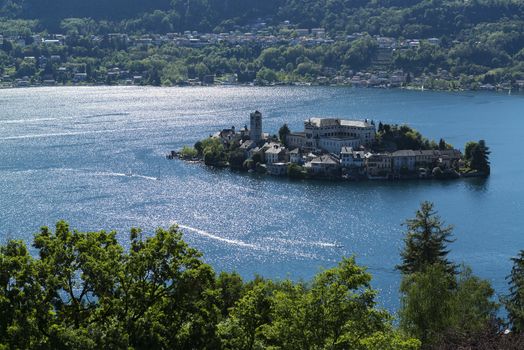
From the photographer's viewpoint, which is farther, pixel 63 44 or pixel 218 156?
pixel 63 44

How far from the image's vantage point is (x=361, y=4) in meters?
89.4

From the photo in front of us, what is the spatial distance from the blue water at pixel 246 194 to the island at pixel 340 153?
92 cm

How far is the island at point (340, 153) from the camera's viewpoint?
33312 mm

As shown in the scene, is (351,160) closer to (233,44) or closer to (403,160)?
(403,160)

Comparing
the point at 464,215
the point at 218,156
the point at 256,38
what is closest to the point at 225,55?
the point at 256,38

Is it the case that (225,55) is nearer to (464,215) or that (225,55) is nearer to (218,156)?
(218,156)

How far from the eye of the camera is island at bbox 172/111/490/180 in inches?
1312

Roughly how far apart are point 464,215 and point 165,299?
1955 cm

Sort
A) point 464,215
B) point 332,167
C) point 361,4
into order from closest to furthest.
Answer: point 464,215, point 332,167, point 361,4

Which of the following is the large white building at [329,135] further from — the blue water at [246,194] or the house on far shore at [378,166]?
the blue water at [246,194]

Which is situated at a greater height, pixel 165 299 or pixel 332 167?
pixel 165 299

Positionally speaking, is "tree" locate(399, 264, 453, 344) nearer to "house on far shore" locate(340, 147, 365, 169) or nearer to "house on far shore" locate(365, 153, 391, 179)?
"house on far shore" locate(365, 153, 391, 179)

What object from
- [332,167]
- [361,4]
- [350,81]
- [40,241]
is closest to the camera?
[40,241]

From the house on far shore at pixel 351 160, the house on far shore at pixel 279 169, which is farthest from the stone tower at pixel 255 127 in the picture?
the house on far shore at pixel 351 160
